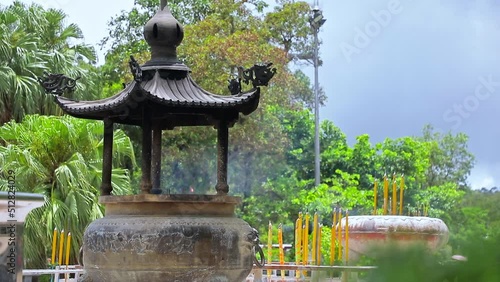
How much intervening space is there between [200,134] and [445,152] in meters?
13.6

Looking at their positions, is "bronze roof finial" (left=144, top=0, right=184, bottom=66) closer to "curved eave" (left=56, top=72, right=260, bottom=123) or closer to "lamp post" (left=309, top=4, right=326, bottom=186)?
"curved eave" (left=56, top=72, right=260, bottom=123)

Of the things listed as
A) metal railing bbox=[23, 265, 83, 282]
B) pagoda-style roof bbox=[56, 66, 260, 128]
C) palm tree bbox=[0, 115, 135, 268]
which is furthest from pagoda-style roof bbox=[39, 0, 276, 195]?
palm tree bbox=[0, 115, 135, 268]

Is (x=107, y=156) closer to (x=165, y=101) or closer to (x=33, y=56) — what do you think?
(x=165, y=101)

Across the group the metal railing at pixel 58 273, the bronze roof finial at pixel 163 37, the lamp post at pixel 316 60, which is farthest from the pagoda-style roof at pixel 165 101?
the lamp post at pixel 316 60

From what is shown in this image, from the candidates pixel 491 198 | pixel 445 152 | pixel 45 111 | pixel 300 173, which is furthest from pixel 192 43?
pixel 491 198

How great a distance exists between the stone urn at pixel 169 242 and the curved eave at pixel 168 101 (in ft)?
2.87

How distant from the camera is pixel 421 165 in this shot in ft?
90.4

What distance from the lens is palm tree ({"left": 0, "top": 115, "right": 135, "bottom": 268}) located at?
16.2 metres

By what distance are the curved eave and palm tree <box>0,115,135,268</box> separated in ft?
25.7

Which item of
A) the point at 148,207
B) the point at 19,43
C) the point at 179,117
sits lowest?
the point at 148,207

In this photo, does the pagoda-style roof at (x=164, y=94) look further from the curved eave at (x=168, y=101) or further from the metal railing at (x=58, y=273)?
the metal railing at (x=58, y=273)

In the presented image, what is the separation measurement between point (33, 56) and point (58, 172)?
6.37 meters

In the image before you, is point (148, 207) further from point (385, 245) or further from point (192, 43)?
point (192, 43)

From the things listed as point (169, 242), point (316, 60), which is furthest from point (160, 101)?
point (316, 60)
